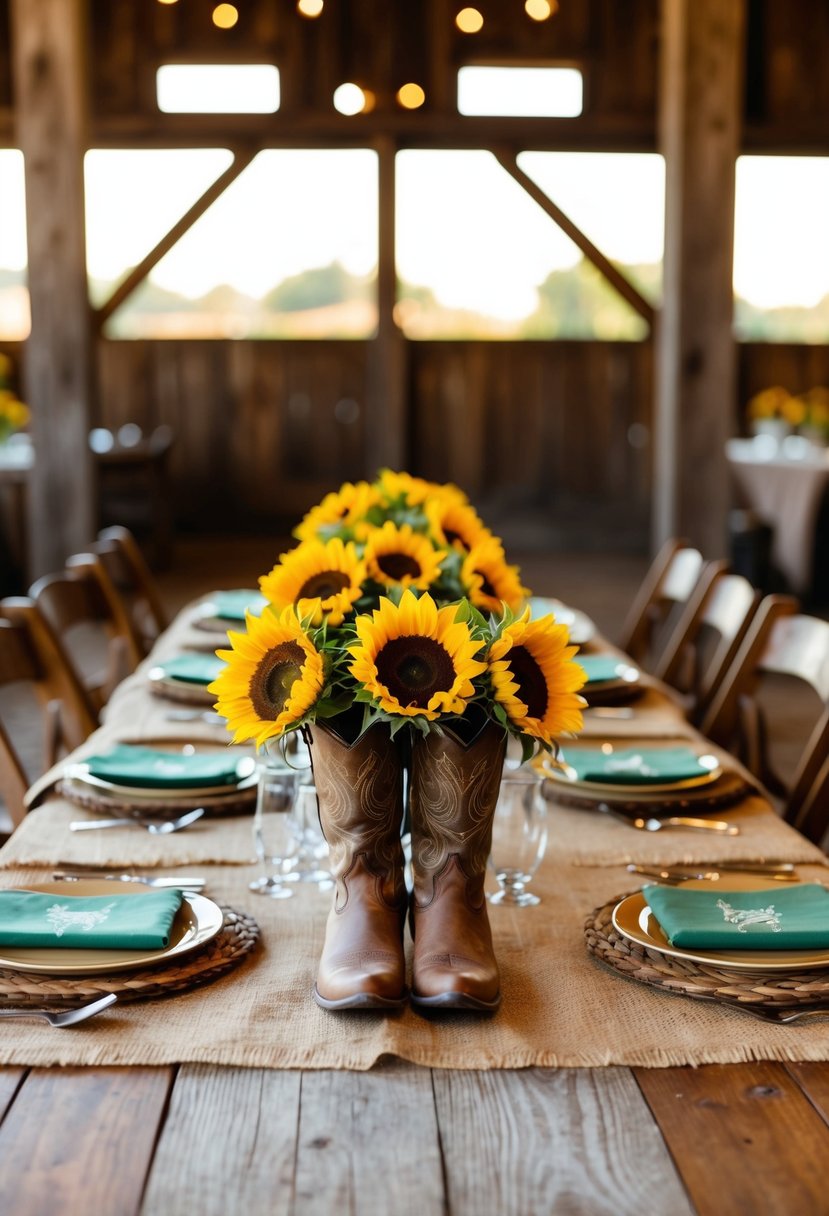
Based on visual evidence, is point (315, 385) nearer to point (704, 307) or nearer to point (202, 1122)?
point (704, 307)

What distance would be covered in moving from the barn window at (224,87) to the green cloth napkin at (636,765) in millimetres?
8140

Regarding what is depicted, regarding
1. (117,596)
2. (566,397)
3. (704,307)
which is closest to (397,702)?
(117,596)

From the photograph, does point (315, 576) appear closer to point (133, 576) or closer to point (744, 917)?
point (744, 917)

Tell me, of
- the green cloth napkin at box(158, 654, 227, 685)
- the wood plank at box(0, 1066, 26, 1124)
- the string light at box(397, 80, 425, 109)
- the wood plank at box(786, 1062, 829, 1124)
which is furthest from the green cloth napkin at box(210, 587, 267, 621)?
the string light at box(397, 80, 425, 109)

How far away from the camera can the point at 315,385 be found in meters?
9.84

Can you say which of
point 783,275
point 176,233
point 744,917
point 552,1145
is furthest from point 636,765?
point 783,275

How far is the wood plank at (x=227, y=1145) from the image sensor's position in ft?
3.22

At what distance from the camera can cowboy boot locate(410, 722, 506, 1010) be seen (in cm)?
130

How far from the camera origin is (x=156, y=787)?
1.87 meters

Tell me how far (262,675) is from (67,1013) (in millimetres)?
358

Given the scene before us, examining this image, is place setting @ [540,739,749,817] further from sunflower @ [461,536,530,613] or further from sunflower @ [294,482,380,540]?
sunflower @ [294,482,380,540]

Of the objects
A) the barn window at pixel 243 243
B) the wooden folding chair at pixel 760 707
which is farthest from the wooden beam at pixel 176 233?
the wooden folding chair at pixel 760 707

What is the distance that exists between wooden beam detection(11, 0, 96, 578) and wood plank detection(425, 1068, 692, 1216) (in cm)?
466

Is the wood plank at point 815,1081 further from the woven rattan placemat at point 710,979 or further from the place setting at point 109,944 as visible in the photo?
the place setting at point 109,944
